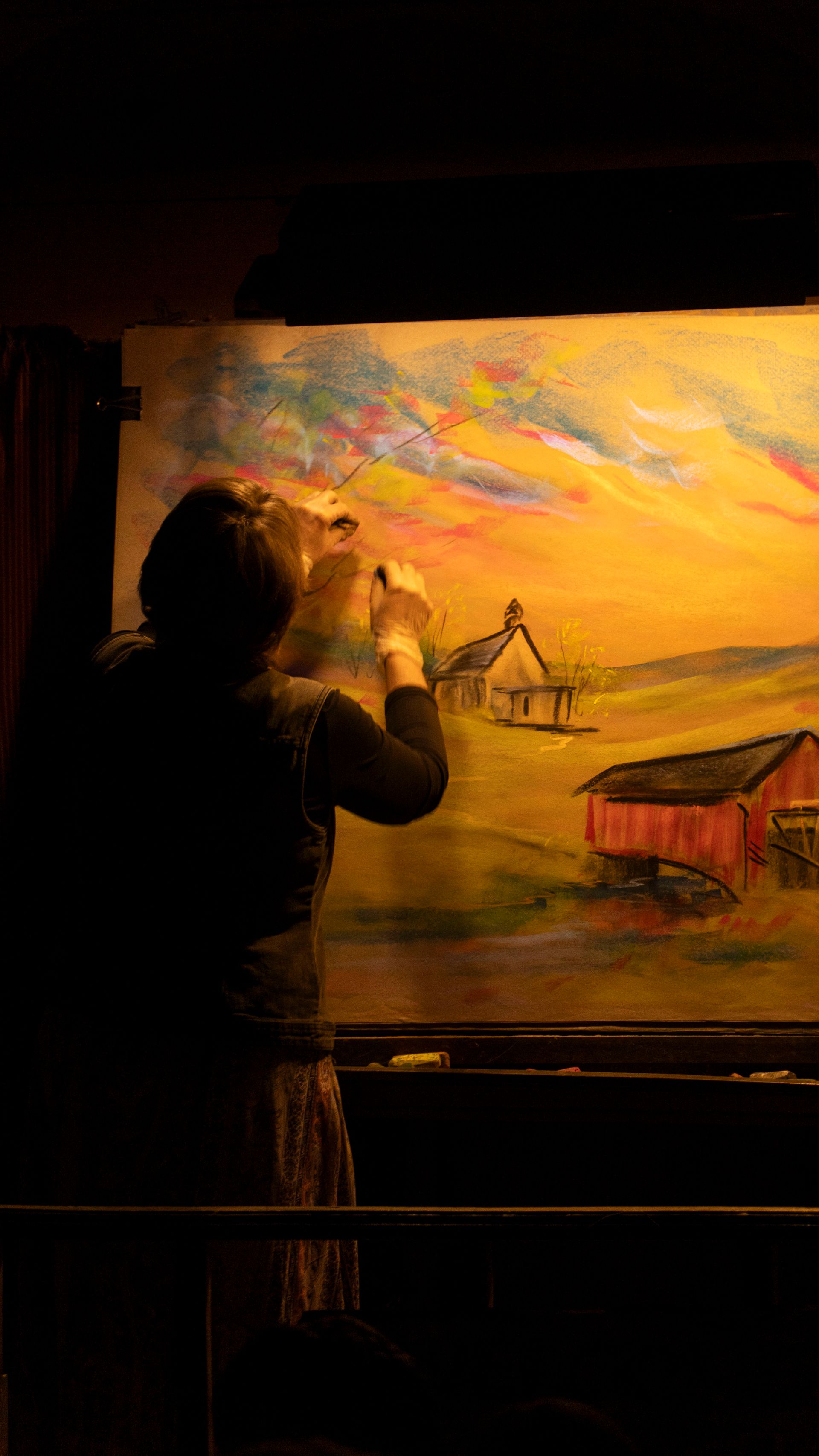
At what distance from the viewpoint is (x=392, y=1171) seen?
1568 millimetres

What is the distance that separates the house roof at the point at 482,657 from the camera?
4.85ft

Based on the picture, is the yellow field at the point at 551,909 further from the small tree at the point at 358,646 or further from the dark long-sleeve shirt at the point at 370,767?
the dark long-sleeve shirt at the point at 370,767

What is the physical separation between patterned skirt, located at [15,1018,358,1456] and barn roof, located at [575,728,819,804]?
675mm

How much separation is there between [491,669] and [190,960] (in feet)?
2.25

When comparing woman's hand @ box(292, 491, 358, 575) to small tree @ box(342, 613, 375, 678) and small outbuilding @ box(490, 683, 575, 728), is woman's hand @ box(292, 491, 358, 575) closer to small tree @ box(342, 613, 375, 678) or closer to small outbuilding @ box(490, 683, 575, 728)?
small tree @ box(342, 613, 375, 678)

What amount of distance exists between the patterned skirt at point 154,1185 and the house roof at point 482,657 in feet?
2.16

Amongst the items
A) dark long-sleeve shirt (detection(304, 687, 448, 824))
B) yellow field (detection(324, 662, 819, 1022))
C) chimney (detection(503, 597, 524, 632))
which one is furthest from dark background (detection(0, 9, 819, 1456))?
chimney (detection(503, 597, 524, 632))

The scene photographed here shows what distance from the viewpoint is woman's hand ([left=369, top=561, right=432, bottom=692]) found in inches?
54.7

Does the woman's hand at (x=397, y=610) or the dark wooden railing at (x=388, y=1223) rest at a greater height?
the woman's hand at (x=397, y=610)

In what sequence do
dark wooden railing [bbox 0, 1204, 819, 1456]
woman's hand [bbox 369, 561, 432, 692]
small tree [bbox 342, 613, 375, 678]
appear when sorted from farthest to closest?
small tree [bbox 342, 613, 375, 678]
woman's hand [bbox 369, 561, 432, 692]
dark wooden railing [bbox 0, 1204, 819, 1456]

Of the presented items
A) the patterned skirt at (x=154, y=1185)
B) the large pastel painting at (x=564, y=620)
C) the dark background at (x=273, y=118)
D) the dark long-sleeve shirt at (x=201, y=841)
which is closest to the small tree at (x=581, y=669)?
the large pastel painting at (x=564, y=620)

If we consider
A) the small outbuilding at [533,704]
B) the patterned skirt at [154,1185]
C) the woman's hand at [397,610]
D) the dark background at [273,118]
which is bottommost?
the patterned skirt at [154,1185]

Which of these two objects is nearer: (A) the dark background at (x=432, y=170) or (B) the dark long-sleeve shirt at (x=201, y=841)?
(B) the dark long-sleeve shirt at (x=201, y=841)

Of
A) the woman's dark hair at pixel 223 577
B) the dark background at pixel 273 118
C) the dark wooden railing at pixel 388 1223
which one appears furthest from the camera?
the dark background at pixel 273 118
